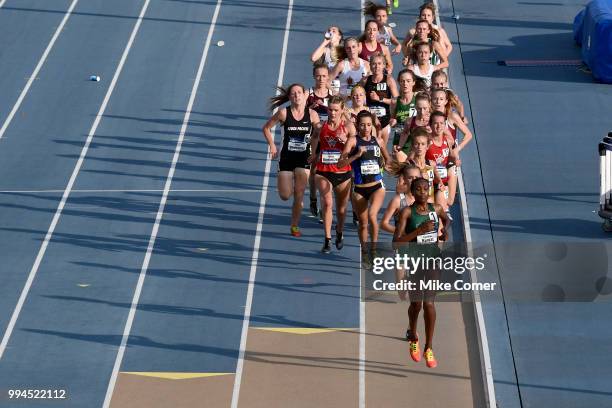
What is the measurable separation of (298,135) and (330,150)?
70 centimetres

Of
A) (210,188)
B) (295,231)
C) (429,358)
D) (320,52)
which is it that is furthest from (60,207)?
(429,358)

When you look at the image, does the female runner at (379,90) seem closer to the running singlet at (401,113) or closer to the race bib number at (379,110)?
the race bib number at (379,110)

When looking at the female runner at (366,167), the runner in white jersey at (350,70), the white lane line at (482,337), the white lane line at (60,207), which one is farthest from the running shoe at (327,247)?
the white lane line at (60,207)

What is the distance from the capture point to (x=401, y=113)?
57.0ft

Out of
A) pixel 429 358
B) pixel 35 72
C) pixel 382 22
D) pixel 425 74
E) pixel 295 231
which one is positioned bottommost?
pixel 429 358

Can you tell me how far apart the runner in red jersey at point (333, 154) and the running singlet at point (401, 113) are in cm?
121

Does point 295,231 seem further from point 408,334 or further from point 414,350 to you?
point 414,350

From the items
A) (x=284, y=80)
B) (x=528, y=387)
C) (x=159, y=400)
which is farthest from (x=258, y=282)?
(x=284, y=80)

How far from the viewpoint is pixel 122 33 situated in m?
26.8

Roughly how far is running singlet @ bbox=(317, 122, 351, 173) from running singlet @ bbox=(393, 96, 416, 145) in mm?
1266

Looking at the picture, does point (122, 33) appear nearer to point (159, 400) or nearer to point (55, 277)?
point (55, 277)

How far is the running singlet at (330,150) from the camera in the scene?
53.2 feet

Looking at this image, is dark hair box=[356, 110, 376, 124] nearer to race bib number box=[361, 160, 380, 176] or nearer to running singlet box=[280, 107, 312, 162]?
race bib number box=[361, 160, 380, 176]

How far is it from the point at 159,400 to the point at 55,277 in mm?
3322
